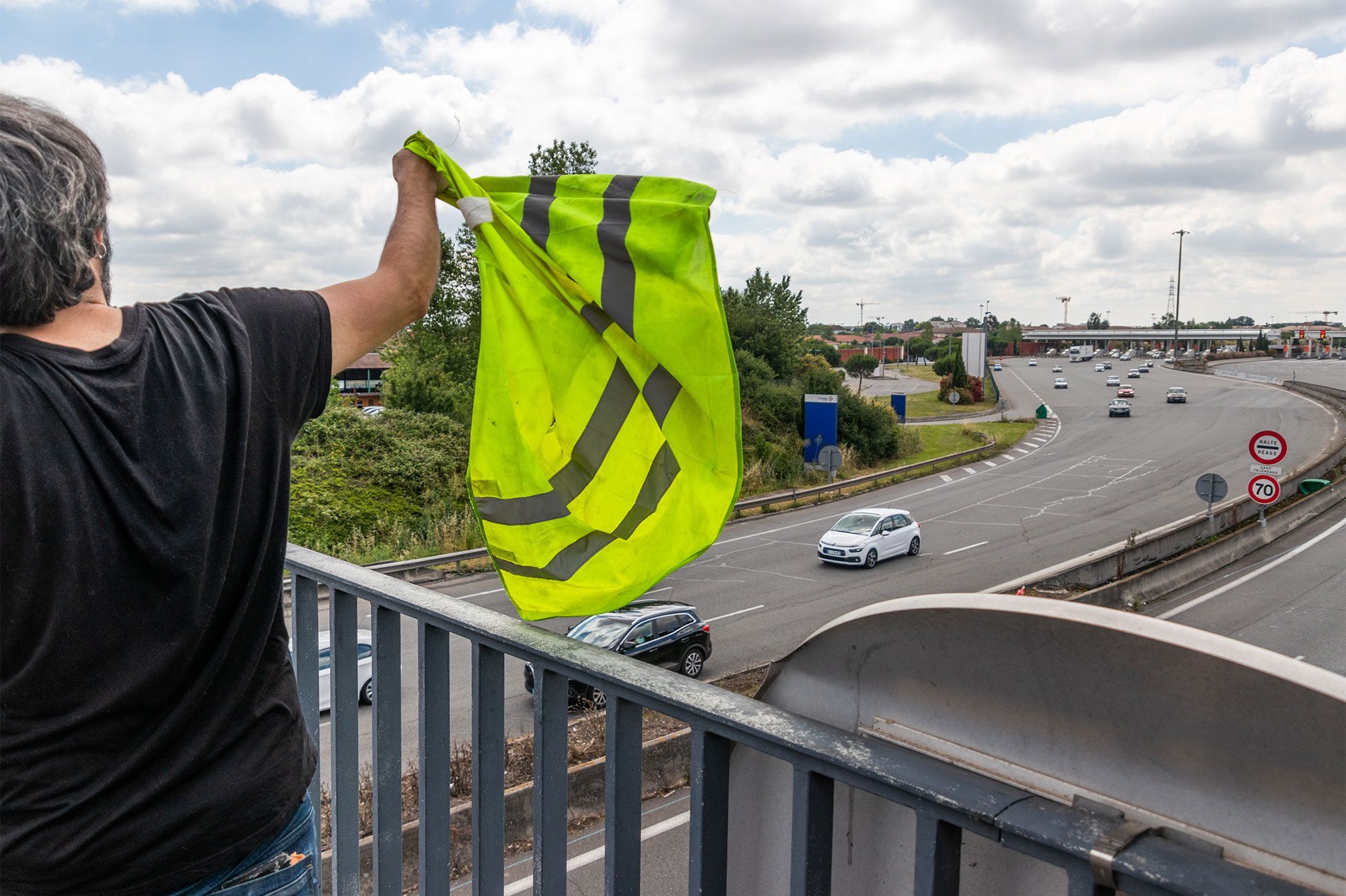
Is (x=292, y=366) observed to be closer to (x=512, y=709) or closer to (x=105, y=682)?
(x=105, y=682)

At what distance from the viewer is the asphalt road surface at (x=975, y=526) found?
12727 millimetres

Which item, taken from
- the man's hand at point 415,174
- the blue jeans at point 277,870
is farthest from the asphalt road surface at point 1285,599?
the blue jeans at point 277,870

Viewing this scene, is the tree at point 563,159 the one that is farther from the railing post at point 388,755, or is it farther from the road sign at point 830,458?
the railing post at point 388,755


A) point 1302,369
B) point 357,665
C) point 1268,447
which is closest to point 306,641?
point 357,665

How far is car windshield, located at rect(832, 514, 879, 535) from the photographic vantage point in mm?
18156

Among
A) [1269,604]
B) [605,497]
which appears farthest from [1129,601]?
[605,497]

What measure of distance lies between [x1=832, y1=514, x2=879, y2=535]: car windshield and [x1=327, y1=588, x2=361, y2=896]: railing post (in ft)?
54.4

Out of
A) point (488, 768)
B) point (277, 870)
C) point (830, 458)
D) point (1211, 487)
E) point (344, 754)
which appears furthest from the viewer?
point (830, 458)

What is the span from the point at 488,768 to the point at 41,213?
1.02m

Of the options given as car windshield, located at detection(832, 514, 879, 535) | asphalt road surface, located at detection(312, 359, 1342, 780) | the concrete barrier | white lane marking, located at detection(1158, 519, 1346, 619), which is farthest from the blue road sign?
the concrete barrier

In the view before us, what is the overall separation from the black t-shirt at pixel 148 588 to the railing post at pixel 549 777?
13.8 inches

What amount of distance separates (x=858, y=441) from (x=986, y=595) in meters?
30.1

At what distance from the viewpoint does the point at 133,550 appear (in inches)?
41.3

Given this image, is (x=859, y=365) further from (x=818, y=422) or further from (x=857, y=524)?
(x=857, y=524)
